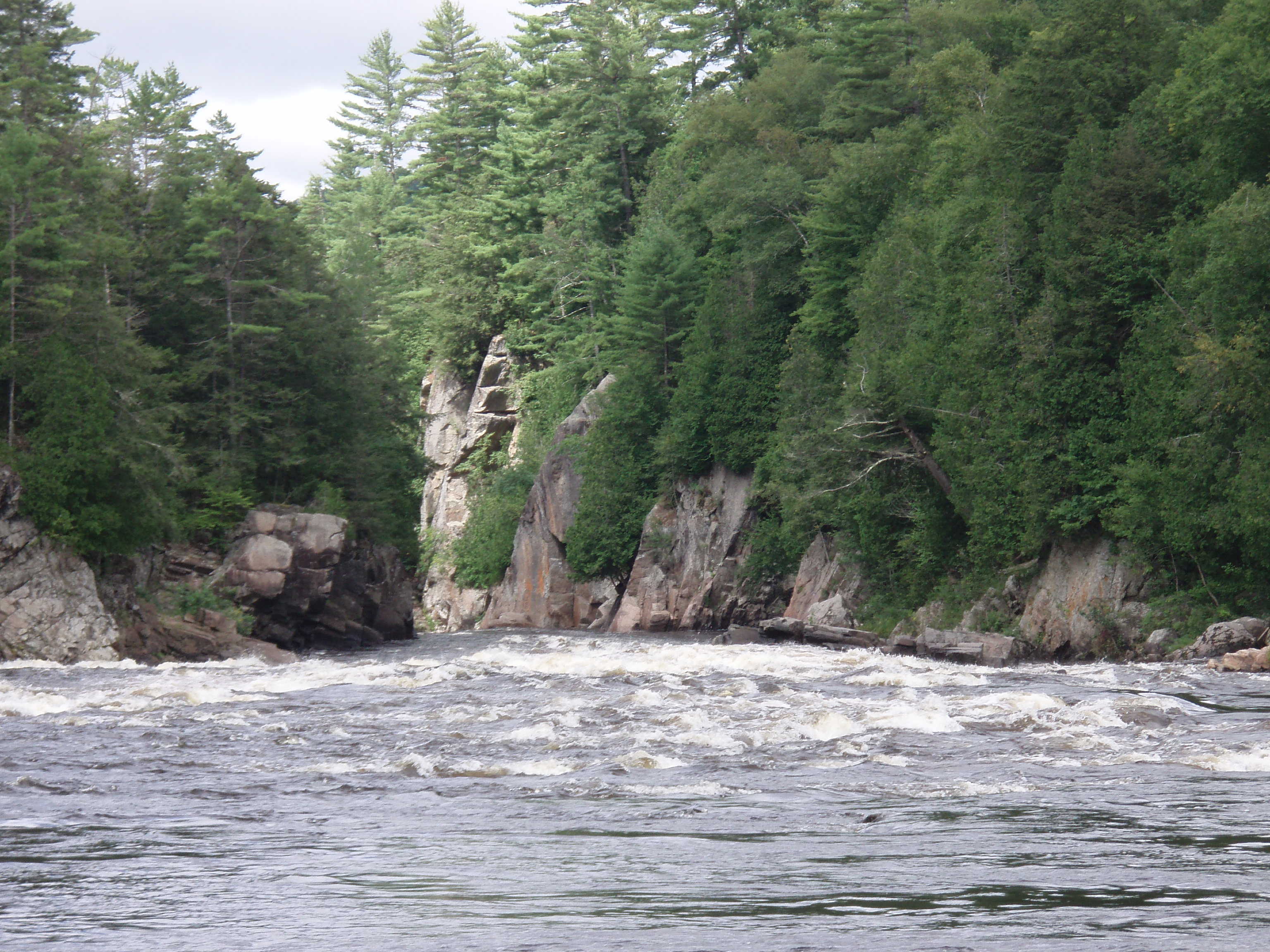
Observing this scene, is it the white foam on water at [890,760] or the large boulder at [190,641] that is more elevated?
the white foam on water at [890,760]

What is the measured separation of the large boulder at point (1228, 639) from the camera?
30.0 meters

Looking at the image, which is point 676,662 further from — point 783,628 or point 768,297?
point 768,297

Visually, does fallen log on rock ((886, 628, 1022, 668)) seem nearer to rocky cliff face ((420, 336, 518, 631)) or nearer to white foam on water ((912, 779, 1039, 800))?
white foam on water ((912, 779, 1039, 800))

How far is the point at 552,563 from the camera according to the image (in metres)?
68.7

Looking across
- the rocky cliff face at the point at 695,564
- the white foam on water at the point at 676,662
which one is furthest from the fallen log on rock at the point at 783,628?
the rocky cliff face at the point at 695,564

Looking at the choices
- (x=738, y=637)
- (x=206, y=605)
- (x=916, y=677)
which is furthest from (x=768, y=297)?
(x=916, y=677)

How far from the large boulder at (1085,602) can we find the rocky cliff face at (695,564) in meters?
19.0

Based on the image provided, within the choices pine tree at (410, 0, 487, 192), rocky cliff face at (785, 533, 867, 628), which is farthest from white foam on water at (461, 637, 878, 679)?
pine tree at (410, 0, 487, 192)

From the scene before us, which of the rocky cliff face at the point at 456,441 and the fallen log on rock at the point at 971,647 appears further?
the rocky cliff face at the point at 456,441

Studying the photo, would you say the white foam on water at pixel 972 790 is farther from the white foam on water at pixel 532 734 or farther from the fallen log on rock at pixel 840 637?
the fallen log on rock at pixel 840 637

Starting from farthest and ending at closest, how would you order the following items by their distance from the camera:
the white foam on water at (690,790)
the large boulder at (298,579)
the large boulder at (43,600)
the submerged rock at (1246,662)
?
the large boulder at (298,579) < the large boulder at (43,600) < the submerged rock at (1246,662) < the white foam on water at (690,790)

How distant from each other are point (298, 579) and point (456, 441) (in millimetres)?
41213

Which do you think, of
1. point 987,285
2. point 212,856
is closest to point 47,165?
point 987,285

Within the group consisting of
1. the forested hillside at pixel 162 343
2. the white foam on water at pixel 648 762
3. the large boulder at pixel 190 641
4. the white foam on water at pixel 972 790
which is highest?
the forested hillside at pixel 162 343
